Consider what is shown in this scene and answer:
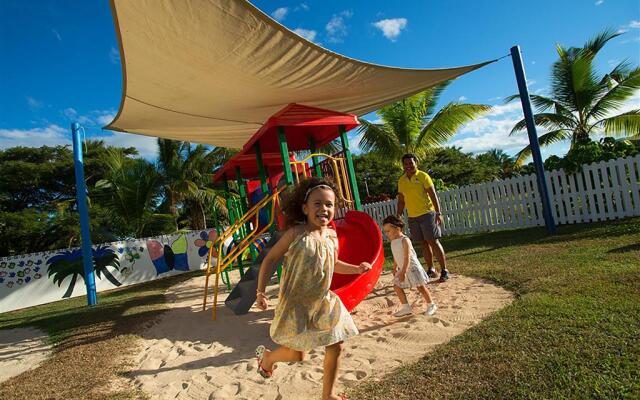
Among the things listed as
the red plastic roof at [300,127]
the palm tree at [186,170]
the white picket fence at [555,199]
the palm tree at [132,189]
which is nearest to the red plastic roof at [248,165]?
the red plastic roof at [300,127]

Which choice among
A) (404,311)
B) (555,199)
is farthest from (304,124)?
(555,199)

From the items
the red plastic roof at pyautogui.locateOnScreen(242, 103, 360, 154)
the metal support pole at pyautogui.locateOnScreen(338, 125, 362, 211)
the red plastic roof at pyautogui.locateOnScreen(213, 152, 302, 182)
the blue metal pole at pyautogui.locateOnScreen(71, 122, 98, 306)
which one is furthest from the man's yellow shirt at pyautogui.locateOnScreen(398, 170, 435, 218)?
the blue metal pole at pyautogui.locateOnScreen(71, 122, 98, 306)

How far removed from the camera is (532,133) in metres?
7.55

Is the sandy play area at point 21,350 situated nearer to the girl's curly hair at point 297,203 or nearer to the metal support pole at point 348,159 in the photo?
the girl's curly hair at point 297,203

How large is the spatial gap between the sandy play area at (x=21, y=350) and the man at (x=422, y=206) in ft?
16.3

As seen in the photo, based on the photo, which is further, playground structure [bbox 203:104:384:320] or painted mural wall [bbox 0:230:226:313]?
painted mural wall [bbox 0:230:226:313]

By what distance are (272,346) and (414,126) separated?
1252 cm

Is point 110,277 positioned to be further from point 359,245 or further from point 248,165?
point 359,245

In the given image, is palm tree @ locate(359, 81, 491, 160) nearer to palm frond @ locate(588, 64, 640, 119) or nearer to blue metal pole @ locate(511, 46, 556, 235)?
palm frond @ locate(588, 64, 640, 119)

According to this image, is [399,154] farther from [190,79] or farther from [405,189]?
[190,79]

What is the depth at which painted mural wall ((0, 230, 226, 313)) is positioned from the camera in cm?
1134

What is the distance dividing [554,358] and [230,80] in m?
4.68

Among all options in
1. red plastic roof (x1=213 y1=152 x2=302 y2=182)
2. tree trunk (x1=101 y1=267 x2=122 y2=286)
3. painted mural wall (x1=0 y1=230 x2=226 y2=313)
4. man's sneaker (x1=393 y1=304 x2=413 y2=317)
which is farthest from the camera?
tree trunk (x1=101 y1=267 x2=122 y2=286)

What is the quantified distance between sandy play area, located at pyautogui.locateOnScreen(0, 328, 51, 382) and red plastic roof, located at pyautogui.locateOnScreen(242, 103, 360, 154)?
3.93 meters
